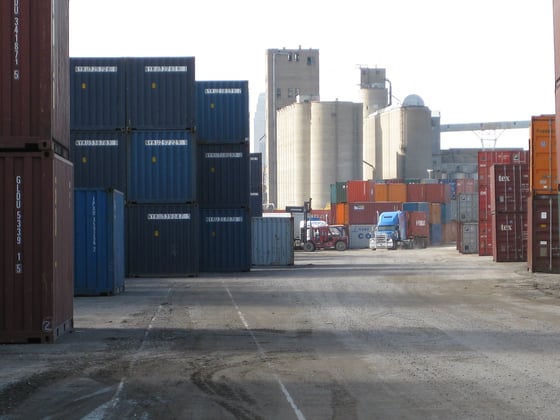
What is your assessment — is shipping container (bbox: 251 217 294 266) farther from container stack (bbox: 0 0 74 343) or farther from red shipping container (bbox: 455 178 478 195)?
red shipping container (bbox: 455 178 478 195)

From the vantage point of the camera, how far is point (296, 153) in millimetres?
103562

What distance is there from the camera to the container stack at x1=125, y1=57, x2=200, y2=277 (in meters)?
32.2

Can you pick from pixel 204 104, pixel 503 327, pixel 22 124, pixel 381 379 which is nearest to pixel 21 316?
pixel 22 124

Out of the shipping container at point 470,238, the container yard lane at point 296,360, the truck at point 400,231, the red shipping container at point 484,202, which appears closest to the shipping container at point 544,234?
the container yard lane at point 296,360

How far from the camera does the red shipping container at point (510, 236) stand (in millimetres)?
41562

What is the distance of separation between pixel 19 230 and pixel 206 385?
4.95m

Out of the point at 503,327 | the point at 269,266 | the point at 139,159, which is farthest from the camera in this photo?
the point at 269,266

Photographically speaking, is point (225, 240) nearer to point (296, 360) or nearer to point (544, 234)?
point (544, 234)

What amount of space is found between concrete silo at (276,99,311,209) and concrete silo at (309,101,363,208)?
132 cm

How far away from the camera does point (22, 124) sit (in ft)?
44.5

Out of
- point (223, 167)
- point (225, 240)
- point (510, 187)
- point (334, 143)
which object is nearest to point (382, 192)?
point (334, 143)

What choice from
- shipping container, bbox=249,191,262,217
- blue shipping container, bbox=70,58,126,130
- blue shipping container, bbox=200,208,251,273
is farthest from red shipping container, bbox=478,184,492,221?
blue shipping container, bbox=70,58,126,130

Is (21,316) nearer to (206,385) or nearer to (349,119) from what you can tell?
(206,385)

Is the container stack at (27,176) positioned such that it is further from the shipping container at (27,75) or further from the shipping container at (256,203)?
the shipping container at (256,203)
